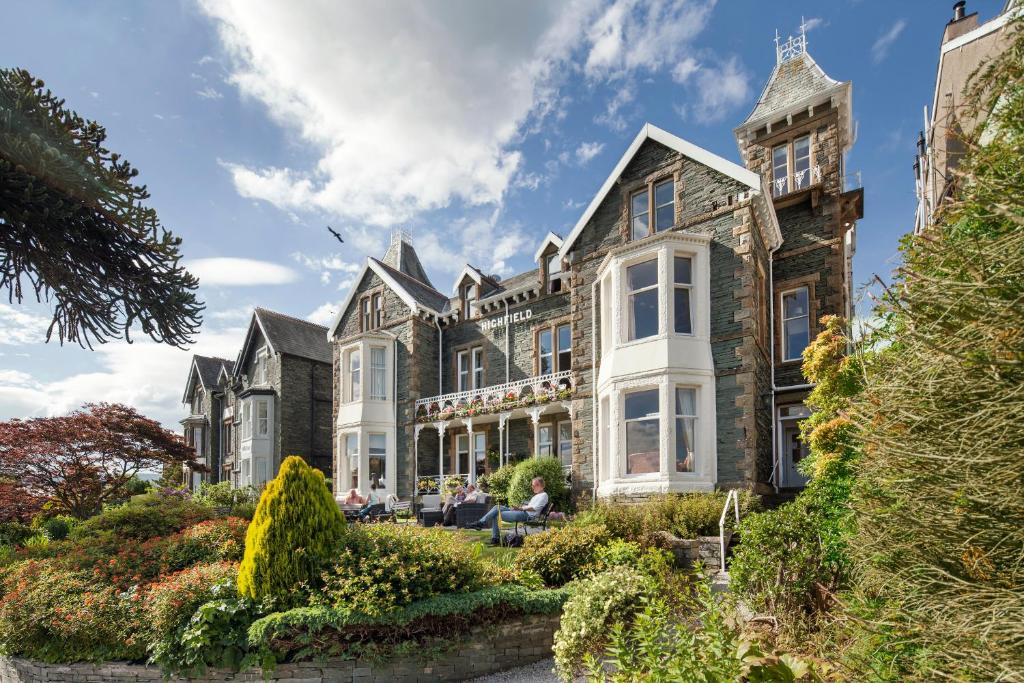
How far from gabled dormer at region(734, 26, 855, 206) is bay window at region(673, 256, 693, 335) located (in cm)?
472

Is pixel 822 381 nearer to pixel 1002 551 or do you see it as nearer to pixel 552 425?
pixel 1002 551

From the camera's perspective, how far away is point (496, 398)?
22.2 meters

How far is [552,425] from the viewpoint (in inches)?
865

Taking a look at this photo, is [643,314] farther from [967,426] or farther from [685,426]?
[967,426]

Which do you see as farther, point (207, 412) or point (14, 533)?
point (207, 412)

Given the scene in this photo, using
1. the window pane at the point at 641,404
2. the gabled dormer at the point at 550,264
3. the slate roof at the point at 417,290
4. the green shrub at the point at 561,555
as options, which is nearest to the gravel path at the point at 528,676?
the green shrub at the point at 561,555

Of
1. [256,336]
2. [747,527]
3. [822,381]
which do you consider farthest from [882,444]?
Answer: [256,336]

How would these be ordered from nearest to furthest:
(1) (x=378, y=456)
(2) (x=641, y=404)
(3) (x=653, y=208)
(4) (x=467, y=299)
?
(2) (x=641, y=404) → (3) (x=653, y=208) → (1) (x=378, y=456) → (4) (x=467, y=299)

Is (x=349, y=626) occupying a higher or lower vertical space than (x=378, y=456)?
lower

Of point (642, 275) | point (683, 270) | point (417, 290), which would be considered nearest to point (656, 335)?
point (642, 275)

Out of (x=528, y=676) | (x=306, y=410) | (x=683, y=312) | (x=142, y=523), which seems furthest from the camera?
(x=306, y=410)

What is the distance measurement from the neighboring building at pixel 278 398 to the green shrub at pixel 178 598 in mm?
22758

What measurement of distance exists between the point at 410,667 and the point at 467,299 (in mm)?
19375

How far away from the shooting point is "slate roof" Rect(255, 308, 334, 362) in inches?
1276
